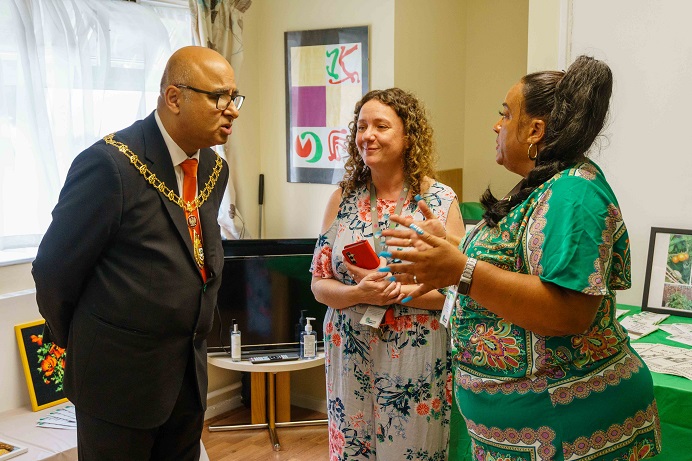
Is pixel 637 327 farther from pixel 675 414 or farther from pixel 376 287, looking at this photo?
pixel 376 287

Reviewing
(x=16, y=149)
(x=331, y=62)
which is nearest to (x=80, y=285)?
(x=16, y=149)

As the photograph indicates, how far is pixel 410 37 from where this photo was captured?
12.7 feet

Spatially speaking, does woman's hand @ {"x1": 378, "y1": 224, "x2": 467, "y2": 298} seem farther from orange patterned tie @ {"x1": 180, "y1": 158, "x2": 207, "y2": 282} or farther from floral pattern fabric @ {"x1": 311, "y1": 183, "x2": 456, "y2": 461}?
floral pattern fabric @ {"x1": 311, "y1": 183, "x2": 456, "y2": 461}

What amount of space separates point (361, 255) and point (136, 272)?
0.71 m

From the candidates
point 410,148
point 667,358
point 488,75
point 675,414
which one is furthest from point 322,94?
point 675,414

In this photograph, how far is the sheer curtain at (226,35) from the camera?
367 cm

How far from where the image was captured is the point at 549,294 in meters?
1.34

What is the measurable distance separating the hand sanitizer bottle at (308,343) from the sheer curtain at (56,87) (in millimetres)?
1349

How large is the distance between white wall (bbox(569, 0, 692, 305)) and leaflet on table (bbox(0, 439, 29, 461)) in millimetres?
2504

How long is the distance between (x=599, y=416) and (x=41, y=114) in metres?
2.70

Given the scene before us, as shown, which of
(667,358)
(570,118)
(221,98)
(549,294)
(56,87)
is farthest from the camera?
(56,87)

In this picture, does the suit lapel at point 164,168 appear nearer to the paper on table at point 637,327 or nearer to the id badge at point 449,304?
the id badge at point 449,304

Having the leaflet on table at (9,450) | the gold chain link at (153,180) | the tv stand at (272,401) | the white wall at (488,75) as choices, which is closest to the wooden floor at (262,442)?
the tv stand at (272,401)

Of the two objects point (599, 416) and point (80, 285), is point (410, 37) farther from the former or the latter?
point (599, 416)
